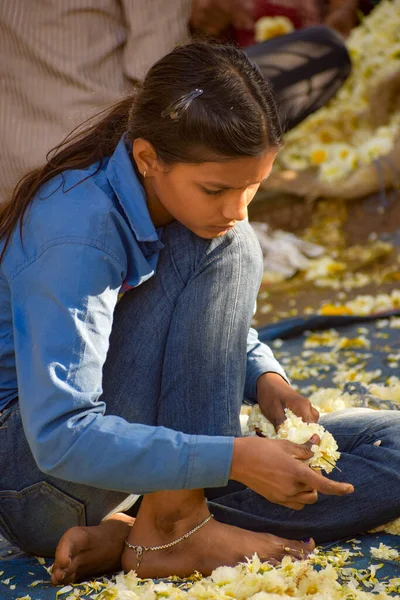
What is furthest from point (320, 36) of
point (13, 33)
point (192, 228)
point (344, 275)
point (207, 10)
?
point (192, 228)

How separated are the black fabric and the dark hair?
2.66 m

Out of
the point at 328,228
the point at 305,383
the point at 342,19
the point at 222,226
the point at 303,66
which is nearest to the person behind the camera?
the point at 222,226

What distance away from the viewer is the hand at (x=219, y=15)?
15.8 ft

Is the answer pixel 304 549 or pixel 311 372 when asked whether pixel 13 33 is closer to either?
pixel 311 372

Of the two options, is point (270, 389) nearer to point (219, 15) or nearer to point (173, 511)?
point (173, 511)

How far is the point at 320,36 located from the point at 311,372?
2380 mm

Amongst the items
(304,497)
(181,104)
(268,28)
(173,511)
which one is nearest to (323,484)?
(304,497)

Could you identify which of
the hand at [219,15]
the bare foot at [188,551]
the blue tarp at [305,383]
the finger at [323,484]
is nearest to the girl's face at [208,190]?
the finger at [323,484]

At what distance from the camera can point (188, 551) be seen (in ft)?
6.11

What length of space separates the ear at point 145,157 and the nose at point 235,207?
0.16m

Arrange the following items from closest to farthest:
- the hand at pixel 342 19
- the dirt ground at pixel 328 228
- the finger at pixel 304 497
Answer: the finger at pixel 304 497
the dirt ground at pixel 328 228
the hand at pixel 342 19

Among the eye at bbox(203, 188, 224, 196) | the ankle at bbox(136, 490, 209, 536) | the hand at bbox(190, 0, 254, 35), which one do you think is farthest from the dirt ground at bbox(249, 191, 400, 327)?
the eye at bbox(203, 188, 224, 196)

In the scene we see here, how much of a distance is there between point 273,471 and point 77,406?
396 mm

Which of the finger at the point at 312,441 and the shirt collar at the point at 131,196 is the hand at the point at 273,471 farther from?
the shirt collar at the point at 131,196
